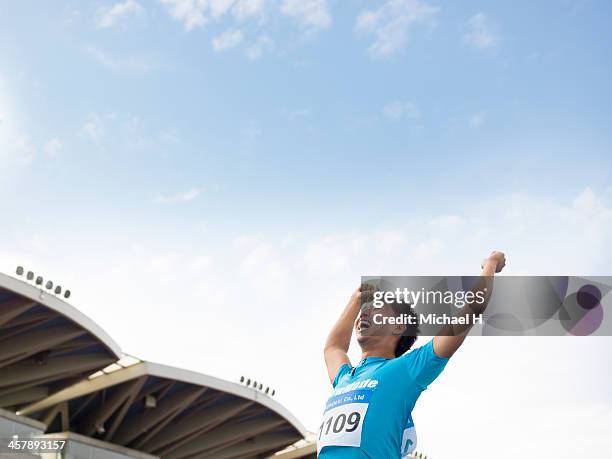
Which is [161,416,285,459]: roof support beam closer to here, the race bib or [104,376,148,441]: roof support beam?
[104,376,148,441]: roof support beam

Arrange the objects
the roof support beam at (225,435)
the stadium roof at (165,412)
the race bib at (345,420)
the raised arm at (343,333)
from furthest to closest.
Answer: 1. the roof support beam at (225,435)
2. the stadium roof at (165,412)
3. the raised arm at (343,333)
4. the race bib at (345,420)

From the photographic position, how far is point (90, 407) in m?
28.5

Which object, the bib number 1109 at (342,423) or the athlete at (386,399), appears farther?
the bib number 1109 at (342,423)

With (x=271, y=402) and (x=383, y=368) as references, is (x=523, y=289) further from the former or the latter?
(x=271, y=402)

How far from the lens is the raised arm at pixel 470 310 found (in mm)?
3412

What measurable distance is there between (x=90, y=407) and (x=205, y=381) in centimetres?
480

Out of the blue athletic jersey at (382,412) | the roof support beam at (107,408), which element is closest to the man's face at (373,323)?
the blue athletic jersey at (382,412)

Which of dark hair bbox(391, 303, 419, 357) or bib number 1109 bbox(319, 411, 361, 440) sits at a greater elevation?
dark hair bbox(391, 303, 419, 357)

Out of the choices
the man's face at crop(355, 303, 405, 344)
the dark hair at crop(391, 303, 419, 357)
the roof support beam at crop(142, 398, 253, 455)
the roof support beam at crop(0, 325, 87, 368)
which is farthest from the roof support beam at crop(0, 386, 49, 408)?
the man's face at crop(355, 303, 405, 344)

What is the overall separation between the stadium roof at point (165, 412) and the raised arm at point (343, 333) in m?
21.7

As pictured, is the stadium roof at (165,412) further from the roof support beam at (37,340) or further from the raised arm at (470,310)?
the raised arm at (470,310)

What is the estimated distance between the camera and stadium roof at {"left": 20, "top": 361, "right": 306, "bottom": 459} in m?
26.5

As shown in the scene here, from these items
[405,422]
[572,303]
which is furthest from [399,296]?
[572,303]

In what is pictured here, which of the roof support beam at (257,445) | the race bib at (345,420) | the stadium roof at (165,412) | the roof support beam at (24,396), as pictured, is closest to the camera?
the race bib at (345,420)
